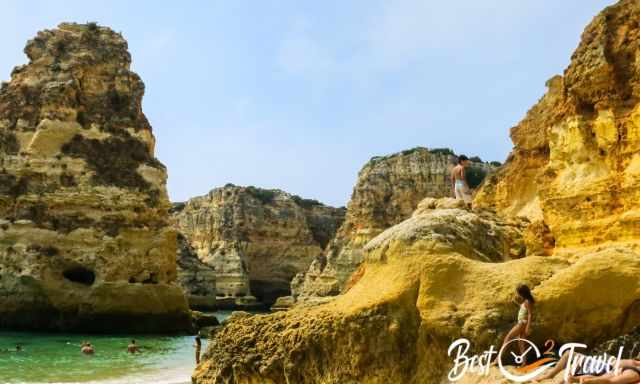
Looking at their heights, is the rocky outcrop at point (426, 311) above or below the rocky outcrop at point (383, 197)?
below

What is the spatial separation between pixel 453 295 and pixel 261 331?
240cm

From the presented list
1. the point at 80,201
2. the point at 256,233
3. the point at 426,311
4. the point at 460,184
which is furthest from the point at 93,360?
the point at 256,233

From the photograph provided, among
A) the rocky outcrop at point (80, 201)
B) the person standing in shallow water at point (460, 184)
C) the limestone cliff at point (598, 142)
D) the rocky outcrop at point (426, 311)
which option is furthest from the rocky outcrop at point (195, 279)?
the rocky outcrop at point (426, 311)

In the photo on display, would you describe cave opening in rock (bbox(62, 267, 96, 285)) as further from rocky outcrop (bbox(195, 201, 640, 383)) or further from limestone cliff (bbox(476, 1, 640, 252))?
rocky outcrop (bbox(195, 201, 640, 383))

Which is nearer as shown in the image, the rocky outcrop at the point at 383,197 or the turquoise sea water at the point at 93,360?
the turquoise sea water at the point at 93,360

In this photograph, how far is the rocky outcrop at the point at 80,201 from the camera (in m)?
25.7

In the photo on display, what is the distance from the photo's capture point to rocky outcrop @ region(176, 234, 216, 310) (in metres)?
59.3

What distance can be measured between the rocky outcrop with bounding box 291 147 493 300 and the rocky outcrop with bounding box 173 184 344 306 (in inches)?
690

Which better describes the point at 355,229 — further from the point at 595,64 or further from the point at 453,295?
the point at 453,295

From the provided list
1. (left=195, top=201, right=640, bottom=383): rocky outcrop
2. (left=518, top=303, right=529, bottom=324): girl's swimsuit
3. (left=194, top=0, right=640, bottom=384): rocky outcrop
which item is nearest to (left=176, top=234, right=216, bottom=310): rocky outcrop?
(left=194, top=0, right=640, bottom=384): rocky outcrop

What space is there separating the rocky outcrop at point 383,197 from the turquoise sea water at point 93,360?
2616cm

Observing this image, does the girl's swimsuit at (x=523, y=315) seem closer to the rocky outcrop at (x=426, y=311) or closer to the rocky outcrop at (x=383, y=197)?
the rocky outcrop at (x=426, y=311)

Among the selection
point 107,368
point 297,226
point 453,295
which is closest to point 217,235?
point 297,226

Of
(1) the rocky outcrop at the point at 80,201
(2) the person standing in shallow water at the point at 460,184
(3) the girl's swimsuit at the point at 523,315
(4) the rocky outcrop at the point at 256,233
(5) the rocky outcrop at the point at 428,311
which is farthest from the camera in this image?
(4) the rocky outcrop at the point at 256,233
